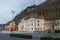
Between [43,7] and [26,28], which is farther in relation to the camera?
[43,7]

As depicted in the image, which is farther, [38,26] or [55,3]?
[55,3]

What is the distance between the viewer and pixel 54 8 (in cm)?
12012

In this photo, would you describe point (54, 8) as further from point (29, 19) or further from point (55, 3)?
point (29, 19)

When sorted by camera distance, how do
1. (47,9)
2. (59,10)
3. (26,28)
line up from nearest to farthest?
(26,28) < (59,10) < (47,9)

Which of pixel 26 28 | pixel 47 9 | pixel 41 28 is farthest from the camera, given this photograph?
pixel 47 9

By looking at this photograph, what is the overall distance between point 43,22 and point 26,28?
9915mm

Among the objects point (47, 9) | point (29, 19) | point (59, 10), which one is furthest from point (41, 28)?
point (47, 9)

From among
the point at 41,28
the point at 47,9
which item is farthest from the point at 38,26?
the point at 47,9

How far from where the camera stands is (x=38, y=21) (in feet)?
334

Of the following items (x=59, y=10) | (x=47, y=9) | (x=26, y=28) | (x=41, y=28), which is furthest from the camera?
(x=47, y=9)

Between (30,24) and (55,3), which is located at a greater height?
(55,3)

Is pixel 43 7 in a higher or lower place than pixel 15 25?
higher

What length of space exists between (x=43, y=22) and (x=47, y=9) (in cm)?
Answer: 2583

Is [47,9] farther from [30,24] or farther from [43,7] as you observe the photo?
[30,24]
